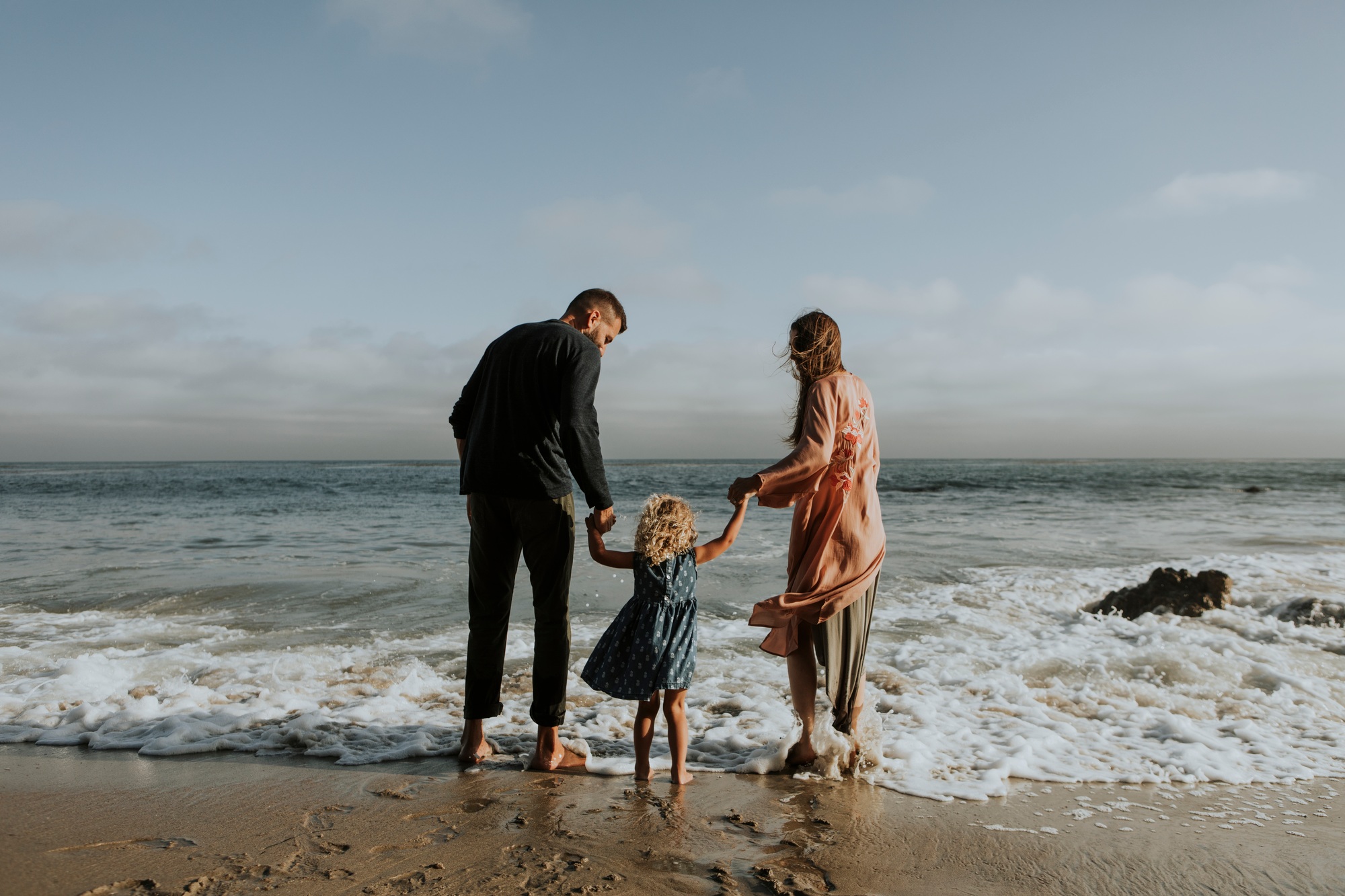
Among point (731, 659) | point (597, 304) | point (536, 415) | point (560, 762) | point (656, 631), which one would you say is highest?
point (597, 304)

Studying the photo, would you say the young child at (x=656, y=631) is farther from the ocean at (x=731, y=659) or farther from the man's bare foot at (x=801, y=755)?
the man's bare foot at (x=801, y=755)

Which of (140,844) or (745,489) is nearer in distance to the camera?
(140,844)

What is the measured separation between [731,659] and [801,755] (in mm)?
2126

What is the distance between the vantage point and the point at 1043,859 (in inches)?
100

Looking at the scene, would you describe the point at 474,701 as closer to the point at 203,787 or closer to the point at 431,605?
the point at 203,787

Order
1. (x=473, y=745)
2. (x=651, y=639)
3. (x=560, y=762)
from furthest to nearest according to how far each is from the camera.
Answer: (x=473, y=745) < (x=560, y=762) < (x=651, y=639)

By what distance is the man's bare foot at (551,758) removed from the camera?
10.9ft

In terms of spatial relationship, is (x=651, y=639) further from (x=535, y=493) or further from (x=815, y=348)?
(x=815, y=348)

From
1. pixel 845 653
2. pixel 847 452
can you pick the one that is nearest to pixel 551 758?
pixel 845 653

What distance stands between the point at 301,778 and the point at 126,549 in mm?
10453

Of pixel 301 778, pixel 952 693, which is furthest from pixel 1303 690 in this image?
pixel 301 778

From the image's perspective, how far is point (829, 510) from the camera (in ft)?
10.8

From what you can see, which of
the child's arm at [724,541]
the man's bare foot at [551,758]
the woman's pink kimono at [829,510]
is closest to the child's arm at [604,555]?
the child's arm at [724,541]

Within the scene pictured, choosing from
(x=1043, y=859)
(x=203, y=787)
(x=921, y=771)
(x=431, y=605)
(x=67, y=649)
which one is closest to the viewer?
(x=1043, y=859)
